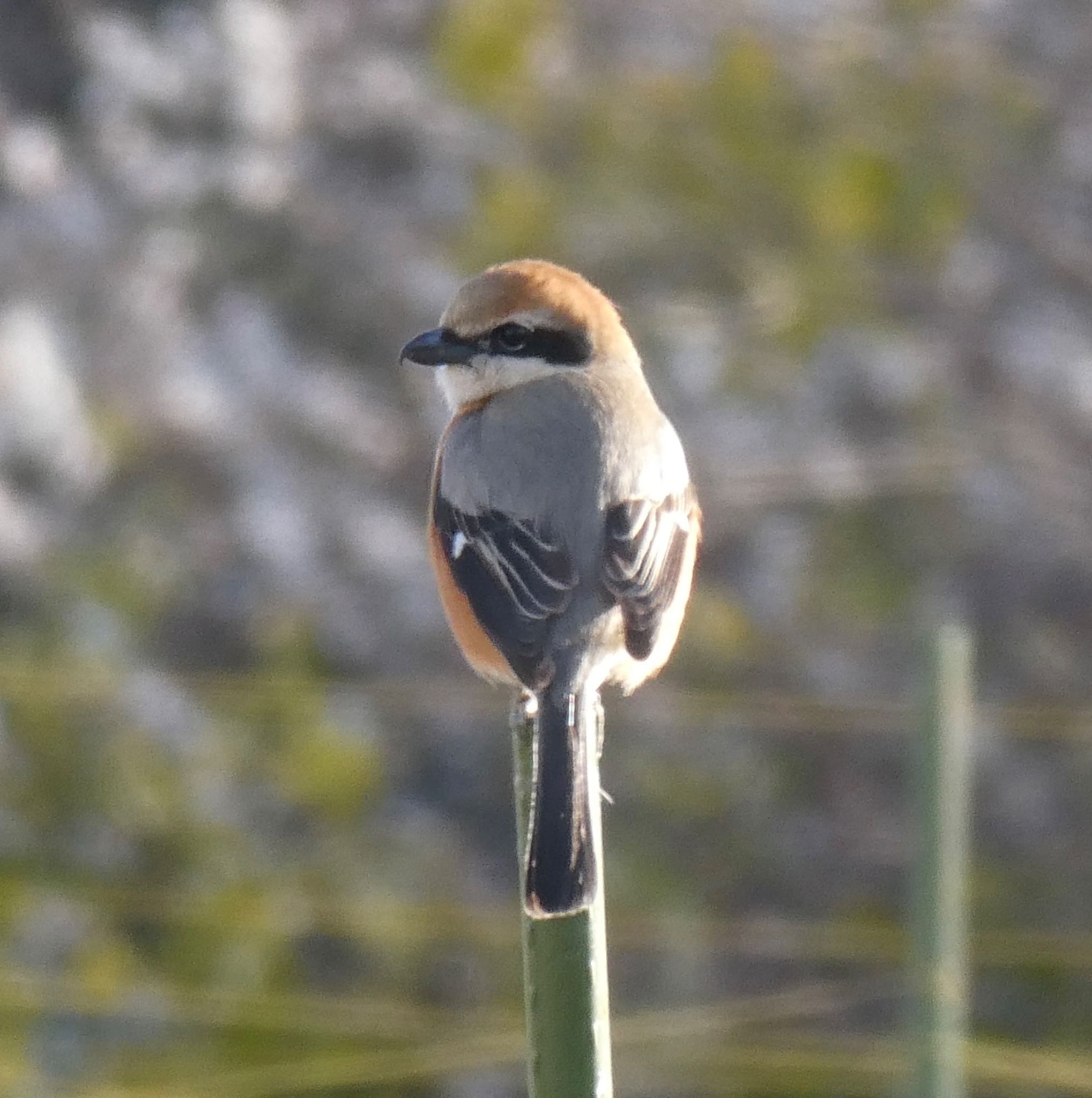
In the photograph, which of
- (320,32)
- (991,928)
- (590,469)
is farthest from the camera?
(320,32)

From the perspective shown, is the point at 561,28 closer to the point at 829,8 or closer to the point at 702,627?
the point at 829,8

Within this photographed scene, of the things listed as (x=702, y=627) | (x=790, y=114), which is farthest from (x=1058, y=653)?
(x=790, y=114)

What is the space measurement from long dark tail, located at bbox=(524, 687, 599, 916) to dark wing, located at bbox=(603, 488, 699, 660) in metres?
0.19

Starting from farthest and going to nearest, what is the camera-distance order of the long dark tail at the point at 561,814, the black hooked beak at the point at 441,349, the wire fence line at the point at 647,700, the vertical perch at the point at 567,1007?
1. the wire fence line at the point at 647,700
2. the black hooked beak at the point at 441,349
3. the long dark tail at the point at 561,814
4. the vertical perch at the point at 567,1007

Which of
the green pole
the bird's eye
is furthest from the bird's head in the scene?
the green pole

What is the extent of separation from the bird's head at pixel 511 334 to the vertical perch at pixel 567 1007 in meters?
1.62

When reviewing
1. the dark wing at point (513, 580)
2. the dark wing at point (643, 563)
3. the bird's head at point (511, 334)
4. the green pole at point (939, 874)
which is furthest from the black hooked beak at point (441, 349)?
the green pole at point (939, 874)

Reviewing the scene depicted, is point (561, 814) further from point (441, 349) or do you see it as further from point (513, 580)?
point (441, 349)

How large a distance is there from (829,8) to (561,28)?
2.41ft

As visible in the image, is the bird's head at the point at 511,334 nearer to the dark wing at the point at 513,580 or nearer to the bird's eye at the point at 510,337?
the bird's eye at the point at 510,337

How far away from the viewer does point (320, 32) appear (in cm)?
548

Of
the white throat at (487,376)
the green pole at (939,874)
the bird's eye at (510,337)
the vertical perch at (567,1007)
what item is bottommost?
the vertical perch at (567,1007)

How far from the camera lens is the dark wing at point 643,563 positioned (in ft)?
9.32

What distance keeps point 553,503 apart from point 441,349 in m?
0.41
